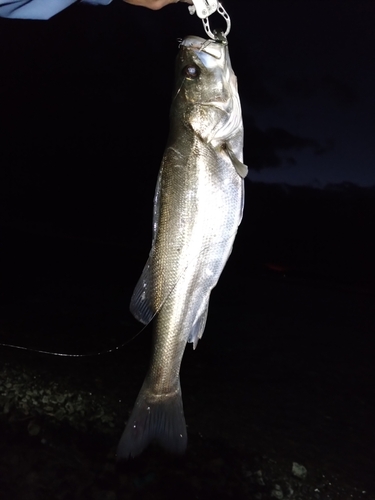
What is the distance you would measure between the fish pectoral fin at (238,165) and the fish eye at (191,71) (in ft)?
1.15

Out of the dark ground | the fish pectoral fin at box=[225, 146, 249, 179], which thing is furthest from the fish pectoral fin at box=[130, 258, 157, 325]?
the dark ground

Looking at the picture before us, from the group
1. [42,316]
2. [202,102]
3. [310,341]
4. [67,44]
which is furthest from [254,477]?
[67,44]

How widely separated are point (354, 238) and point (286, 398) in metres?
12.4

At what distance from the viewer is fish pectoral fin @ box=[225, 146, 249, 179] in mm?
1444

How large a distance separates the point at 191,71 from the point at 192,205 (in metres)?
0.61

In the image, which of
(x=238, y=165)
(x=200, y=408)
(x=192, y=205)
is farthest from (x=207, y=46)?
(x=200, y=408)

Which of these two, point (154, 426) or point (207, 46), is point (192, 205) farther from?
point (154, 426)

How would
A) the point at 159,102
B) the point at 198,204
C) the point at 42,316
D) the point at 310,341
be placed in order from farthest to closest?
the point at 159,102, the point at 310,341, the point at 42,316, the point at 198,204

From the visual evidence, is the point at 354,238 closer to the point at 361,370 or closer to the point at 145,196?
the point at 145,196

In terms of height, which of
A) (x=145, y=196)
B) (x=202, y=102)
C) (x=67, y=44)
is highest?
(x=67, y=44)

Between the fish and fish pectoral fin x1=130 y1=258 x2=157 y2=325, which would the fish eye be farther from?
fish pectoral fin x1=130 y1=258 x2=157 y2=325

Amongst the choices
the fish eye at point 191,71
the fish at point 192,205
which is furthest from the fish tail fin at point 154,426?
the fish eye at point 191,71

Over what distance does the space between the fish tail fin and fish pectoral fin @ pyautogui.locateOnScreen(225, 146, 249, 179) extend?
1026 millimetres

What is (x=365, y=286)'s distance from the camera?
1218 centimetres
